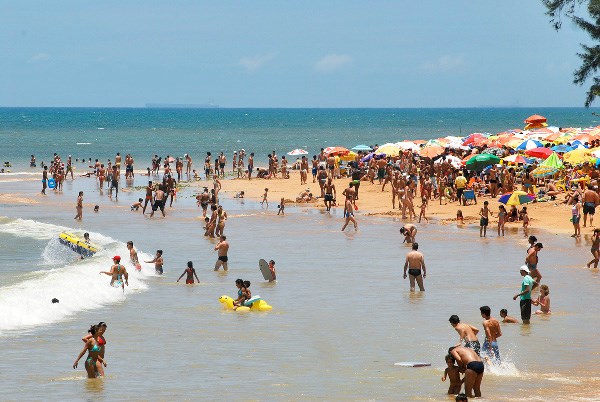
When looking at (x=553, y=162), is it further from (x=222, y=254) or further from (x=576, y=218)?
(x=222, y=254)

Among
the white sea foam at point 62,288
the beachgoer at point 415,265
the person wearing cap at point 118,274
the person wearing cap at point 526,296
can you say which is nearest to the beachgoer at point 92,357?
the white sea foam at point 62,288

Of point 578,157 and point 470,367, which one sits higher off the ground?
point 578,157

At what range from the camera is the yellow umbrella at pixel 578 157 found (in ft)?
108

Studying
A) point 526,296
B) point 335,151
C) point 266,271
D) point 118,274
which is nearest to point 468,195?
point 335,151

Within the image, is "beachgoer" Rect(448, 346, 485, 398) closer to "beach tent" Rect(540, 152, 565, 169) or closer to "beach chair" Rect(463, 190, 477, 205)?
"beach chair" Rect(463, 190, 477, 205)

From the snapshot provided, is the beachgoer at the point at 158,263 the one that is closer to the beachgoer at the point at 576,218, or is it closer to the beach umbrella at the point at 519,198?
the beachgoer at the point at 576,218

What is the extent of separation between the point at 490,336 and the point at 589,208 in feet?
50.5

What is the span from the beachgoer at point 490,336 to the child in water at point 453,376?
4.47ft

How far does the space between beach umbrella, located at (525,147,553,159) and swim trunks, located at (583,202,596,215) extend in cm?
860

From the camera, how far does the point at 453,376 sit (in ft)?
39.3

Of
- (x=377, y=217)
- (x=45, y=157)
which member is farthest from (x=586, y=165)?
(x=45, y=157)

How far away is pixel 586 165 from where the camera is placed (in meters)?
32.6

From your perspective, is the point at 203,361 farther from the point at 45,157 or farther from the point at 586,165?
the point at 45,157

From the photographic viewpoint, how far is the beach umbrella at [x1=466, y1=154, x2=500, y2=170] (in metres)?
35.8
